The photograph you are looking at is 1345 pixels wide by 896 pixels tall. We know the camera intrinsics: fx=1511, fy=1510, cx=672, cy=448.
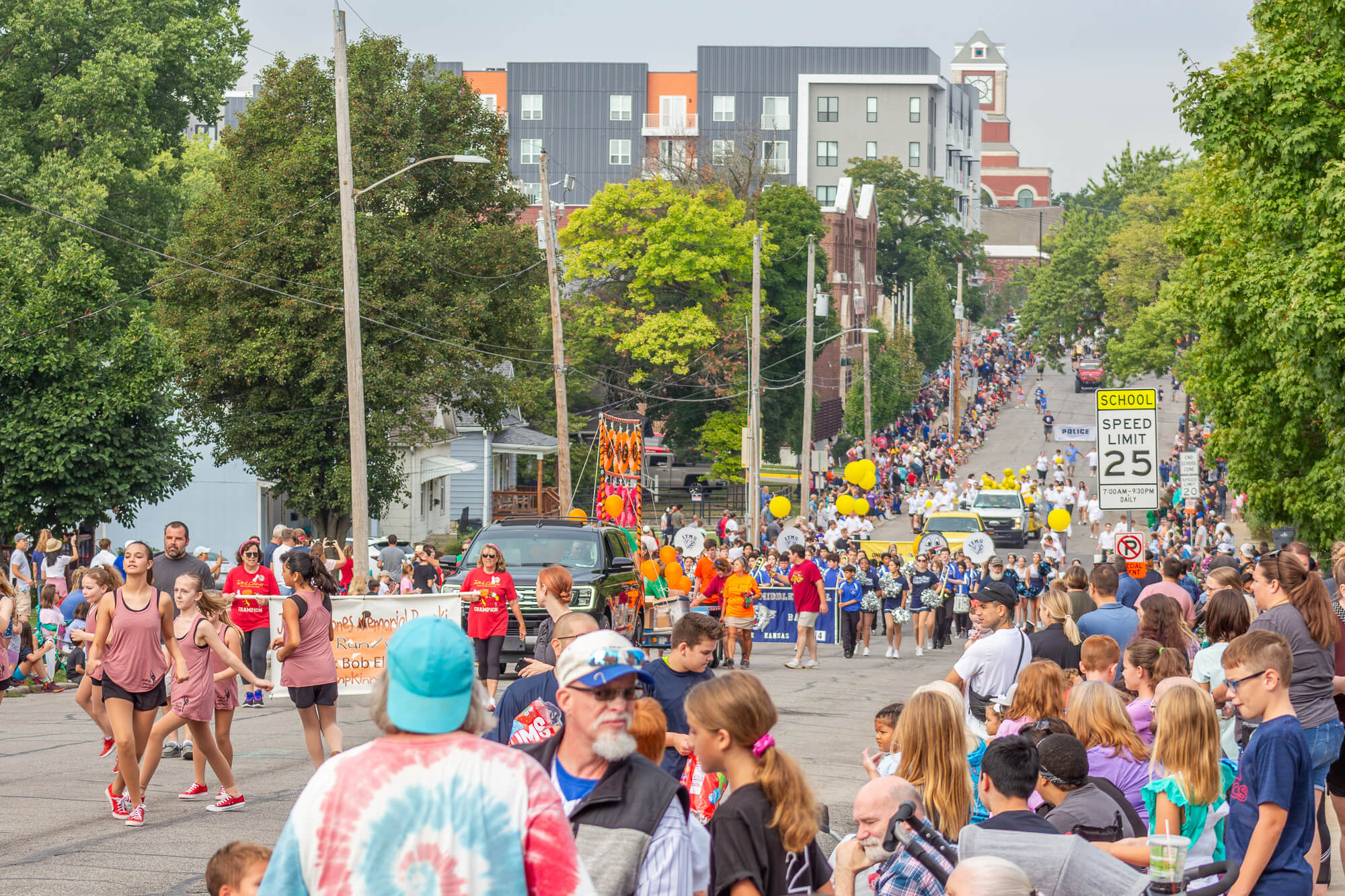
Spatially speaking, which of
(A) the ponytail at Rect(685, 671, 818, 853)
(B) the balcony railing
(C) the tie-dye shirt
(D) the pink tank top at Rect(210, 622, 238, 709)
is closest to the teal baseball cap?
(C) the tie-dye shirt

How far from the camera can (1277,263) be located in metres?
24.1

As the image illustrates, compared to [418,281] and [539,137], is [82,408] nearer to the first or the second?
[418,281]

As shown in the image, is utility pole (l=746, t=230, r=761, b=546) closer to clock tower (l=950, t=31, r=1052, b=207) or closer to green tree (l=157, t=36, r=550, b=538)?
green tree (l=157, t=36, r=550, b=538)

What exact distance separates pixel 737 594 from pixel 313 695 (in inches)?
406

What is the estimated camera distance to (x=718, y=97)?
111938 mm

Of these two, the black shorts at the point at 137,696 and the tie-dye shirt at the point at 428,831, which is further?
the black shorts at the point at 137,696

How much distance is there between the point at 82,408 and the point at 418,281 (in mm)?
8259

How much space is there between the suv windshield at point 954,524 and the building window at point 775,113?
247ft

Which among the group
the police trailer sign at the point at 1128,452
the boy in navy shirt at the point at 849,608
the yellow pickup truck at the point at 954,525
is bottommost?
the boy in navy shirt at the point at 849,608

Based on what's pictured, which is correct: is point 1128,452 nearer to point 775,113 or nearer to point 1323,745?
point 1323,745

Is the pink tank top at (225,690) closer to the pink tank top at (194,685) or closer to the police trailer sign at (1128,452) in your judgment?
the pink tank top at (194,685)

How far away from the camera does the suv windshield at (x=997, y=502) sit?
49.3 metres

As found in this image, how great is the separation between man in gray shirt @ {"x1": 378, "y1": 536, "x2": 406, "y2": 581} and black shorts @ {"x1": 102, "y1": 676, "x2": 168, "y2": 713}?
1602 centimetres

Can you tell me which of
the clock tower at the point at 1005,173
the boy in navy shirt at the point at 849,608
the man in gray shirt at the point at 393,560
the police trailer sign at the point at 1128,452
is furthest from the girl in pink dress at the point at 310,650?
the clock tower at the point at 1005,173
